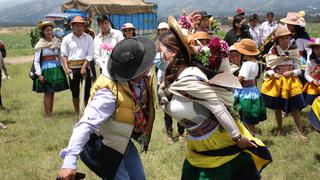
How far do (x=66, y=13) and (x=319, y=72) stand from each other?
22606 mm

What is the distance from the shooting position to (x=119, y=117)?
3.07 meters

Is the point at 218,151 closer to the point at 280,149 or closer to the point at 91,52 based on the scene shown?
the point at 280,149

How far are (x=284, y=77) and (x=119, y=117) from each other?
386 cm

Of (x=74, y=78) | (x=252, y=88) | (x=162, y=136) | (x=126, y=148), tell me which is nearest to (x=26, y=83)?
(x=74, y=78)

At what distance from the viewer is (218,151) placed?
3.24m

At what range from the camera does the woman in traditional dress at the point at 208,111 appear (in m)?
3.09

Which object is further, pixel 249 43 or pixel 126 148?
pixel 249 43

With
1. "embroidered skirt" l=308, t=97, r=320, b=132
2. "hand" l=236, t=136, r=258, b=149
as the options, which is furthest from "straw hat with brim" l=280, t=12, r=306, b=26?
"hand" l=236, t=136, r=258, b=149

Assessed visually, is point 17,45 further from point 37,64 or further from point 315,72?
point 315,72

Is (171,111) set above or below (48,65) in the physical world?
above

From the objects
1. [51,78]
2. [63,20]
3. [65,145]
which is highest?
[51,78]

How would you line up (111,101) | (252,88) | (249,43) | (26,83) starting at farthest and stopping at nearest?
(26,83) < (252,88) < (249,43) < (111,101)

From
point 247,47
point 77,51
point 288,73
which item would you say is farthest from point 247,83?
point 77,51

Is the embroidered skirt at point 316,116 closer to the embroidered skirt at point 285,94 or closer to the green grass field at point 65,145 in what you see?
the green grass field at point 65,145
